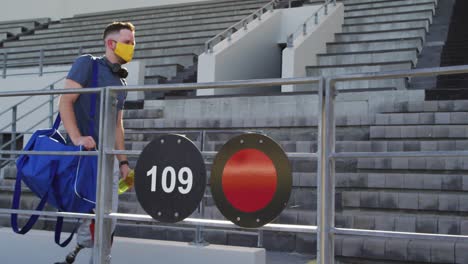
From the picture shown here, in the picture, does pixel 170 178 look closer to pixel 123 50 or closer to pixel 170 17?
pixel 123 50

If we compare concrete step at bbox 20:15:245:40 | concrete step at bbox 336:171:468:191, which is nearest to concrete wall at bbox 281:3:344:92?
concrete step at bbox 20:15:245:40

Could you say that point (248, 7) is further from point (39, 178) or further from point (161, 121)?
point (39, 178)

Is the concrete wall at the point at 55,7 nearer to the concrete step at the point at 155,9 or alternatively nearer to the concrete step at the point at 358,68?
the concrete step at the point at 155,9

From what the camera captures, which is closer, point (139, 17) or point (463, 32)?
point (463, 32)

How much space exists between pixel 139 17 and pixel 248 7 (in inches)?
137

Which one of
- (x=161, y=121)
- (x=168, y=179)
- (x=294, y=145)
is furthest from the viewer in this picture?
(x=161, y=121)

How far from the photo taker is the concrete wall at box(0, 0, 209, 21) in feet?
64.3

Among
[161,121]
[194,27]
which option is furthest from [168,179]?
[194,27]

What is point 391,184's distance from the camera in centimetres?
Answer: 575

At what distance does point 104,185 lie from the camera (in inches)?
125

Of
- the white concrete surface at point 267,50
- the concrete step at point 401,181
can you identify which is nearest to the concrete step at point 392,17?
the white concrete surface at point 267,50

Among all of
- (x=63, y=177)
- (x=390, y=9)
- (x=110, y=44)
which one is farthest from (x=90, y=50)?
(x=63, y=177)

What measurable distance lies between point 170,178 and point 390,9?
1142cm

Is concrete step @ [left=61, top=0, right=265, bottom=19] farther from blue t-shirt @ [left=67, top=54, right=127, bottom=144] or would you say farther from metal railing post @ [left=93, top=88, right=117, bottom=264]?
metal railing post @ [left=93, top=88, right=117, bottom=264]
